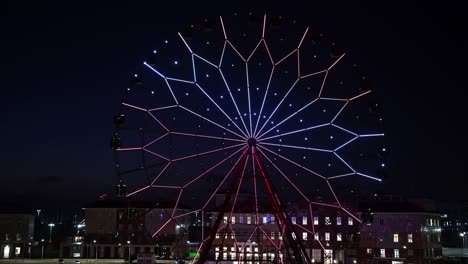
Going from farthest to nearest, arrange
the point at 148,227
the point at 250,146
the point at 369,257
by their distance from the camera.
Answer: the point at 148,227
the point at 369,257
the point at 250,146

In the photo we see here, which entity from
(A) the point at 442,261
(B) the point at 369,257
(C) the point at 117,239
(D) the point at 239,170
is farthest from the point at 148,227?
(D) the point at 239,170

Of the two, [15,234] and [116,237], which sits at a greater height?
[15,234]

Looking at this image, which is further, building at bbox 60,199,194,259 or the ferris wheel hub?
building at bbox 60,199,194,259

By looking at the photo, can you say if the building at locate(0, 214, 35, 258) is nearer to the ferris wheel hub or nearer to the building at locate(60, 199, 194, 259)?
the building at locate(60, 199, 194, 259)

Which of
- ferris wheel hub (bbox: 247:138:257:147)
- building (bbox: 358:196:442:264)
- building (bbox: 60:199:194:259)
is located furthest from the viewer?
building (bbox: 60:199:194:259)

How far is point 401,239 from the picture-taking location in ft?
287

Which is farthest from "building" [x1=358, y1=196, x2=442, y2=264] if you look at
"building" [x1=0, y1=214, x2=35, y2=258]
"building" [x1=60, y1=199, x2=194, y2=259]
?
"building" [x1=0, y1=214, x2=35, y2=258]

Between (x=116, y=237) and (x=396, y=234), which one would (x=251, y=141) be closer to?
(x=396, y=234)

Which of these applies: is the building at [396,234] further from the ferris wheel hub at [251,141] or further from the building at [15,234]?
the building at [15,234]

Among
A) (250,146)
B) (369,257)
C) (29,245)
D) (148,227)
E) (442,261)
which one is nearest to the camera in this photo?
(250,146)

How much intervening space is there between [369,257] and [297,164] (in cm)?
5344

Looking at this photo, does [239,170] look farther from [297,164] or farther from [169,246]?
[169,246]

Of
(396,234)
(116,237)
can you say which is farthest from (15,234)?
(396,234)

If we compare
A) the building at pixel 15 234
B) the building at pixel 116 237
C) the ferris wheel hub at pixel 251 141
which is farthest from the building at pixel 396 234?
the building at pixel 15 234
